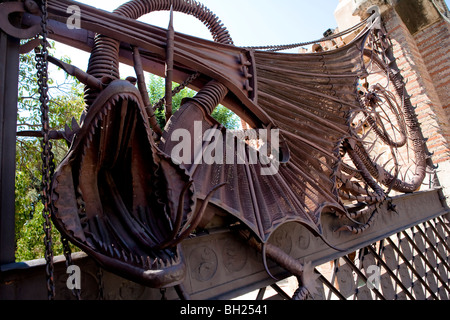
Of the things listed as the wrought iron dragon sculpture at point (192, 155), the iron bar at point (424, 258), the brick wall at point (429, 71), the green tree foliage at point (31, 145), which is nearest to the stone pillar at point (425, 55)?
the brick wall at point (429, 71)

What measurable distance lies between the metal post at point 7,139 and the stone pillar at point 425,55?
14.3 ft

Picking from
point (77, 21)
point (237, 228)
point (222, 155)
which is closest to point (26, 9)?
point (77, 21)

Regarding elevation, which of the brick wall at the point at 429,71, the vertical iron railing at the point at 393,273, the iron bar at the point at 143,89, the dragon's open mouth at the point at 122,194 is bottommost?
the vertical iron railing at the point at 393,273

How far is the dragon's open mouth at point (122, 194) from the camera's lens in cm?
92

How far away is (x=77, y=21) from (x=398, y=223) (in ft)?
10.0

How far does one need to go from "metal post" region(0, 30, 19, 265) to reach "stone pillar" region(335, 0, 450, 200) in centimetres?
436

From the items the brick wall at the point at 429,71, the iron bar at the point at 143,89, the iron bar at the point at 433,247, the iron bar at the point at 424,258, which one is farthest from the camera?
the brick wall at the point at 429,71

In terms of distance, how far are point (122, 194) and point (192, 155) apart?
41 centimetres

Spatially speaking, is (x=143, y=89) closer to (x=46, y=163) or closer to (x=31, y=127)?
(x=46, y=163)

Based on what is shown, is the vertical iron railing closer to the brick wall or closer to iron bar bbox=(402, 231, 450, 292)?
iron bar bbox=(402, 231, 450, 292)

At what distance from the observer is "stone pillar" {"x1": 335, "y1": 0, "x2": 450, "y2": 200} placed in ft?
12.4

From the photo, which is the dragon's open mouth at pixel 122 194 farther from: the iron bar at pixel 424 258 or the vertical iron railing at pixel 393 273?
the iron bar at pixel 424 258

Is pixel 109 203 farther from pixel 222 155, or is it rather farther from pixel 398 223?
pixel 398 223
